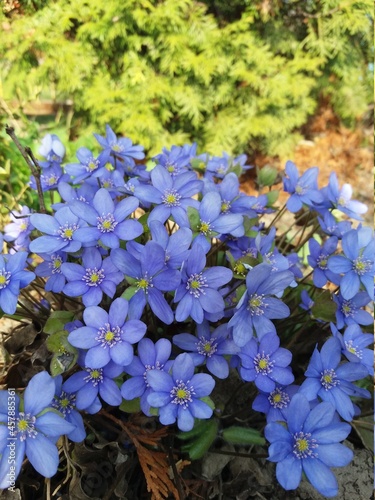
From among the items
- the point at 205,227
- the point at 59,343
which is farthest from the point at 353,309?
the point at 59,343

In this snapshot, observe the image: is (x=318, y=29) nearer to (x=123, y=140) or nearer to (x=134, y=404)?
(x=123, y=140)

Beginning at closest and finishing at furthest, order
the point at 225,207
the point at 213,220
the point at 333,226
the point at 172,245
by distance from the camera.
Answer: the point at 172,245
the point at 213,220
the point at 225,207
the point at 333,226

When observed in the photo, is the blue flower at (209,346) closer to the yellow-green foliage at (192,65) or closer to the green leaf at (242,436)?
the green leaf at (242,436)

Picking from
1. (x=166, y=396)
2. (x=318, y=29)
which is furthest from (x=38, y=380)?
(x=318, y=29)

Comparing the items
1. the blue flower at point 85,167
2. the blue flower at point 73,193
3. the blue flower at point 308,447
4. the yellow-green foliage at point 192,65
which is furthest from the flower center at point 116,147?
the blue flower at point 308,447

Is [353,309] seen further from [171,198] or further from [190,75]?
[190,75]

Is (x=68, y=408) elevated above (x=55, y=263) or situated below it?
below

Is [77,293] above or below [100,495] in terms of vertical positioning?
above
